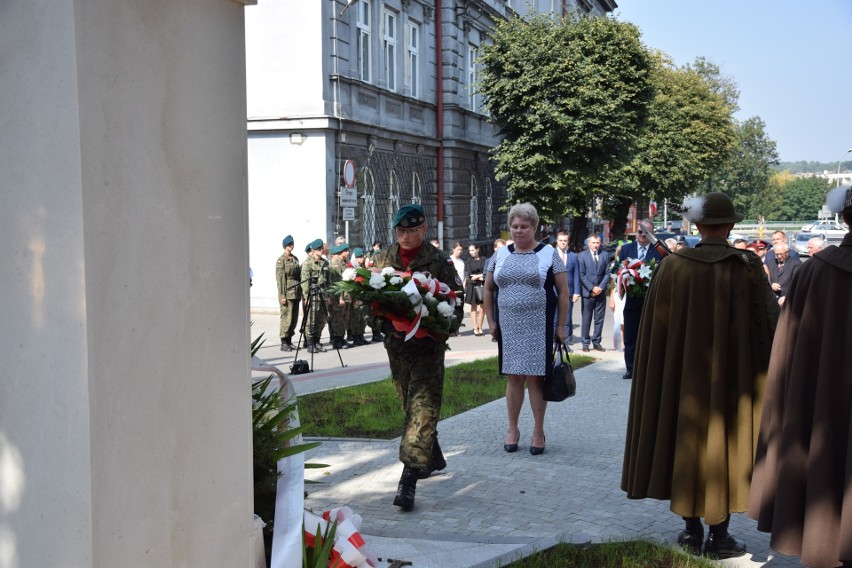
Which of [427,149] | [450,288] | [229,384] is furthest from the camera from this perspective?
[427,149]

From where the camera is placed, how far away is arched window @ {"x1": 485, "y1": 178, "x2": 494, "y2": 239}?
3742 cm

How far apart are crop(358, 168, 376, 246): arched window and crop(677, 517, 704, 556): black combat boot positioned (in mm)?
20858

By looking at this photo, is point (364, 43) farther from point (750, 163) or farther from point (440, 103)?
point (750, 163)

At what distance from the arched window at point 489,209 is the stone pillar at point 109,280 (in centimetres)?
3413

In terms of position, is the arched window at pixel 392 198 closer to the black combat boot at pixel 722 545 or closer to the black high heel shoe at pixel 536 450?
the black high heel shoe at pixel 536 450

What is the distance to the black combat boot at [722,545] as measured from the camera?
531cm

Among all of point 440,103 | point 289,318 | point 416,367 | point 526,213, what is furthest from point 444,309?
point 440,103

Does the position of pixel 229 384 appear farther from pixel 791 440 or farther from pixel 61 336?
pixel 791 440

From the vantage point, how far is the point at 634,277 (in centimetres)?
1231

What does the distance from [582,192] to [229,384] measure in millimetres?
29242

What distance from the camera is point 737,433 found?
5.22 metres

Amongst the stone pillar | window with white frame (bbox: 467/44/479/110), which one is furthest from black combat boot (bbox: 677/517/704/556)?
window with white frame (bbox: 467/44/479/110)

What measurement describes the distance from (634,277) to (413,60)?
64.2 ft

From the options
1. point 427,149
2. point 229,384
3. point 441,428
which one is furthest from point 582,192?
point 229,384
